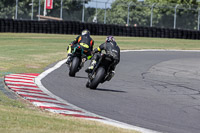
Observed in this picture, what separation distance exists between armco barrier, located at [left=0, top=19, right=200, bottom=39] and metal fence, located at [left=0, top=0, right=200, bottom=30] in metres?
2.03

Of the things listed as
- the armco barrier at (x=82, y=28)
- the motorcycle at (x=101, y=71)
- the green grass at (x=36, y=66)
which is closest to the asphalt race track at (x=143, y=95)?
the motorcycle at (x=101, y=71)

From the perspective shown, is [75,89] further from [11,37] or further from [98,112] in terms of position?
[11,37]

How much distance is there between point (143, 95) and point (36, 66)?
6.77m

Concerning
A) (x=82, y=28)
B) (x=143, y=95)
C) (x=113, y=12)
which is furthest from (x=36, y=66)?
(x=113, y=12)

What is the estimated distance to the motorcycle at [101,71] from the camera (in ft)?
37.9

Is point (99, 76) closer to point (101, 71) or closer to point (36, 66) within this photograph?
point (101, 71)

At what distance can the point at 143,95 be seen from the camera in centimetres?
1153

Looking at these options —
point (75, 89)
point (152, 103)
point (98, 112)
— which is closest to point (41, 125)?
point (98, 112)

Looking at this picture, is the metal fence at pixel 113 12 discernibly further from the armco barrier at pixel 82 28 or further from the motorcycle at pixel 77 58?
the motorcycle at pixel 77 58

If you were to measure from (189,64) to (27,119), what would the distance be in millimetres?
15097

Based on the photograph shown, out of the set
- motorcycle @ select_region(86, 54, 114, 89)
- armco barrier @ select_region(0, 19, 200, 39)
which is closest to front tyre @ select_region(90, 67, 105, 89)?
motorcycle @ select_region(86, 54, 114, 89)

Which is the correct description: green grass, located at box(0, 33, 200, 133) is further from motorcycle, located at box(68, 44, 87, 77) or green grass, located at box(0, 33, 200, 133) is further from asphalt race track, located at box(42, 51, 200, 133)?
motorcycle, located at box(68, 44, 87, 77)

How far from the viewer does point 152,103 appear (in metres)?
10.3

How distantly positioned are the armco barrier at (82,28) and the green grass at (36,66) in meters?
0.50
